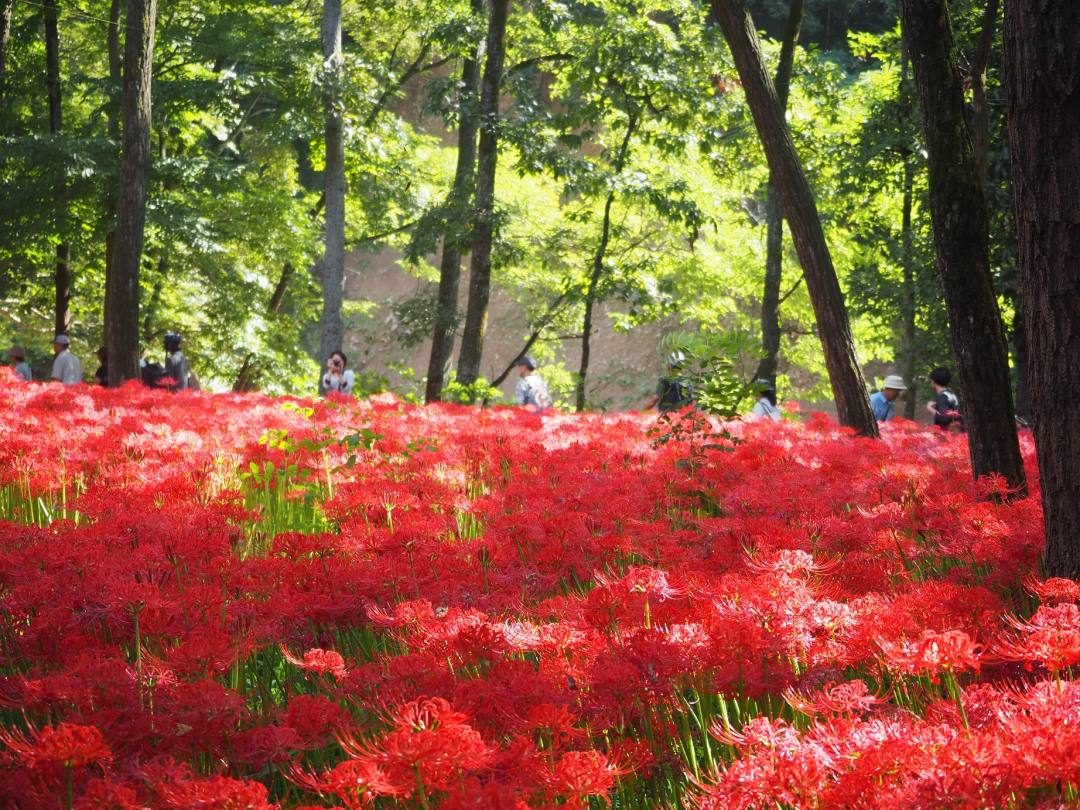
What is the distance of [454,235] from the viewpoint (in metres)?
16.1

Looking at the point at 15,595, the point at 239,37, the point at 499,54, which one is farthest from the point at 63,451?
the point at 239,37

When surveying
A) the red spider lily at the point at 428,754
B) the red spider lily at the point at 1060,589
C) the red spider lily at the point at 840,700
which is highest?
the red spider lily at the point at 1060,589

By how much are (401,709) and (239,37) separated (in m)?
18.3

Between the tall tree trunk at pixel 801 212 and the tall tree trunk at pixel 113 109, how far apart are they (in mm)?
9309

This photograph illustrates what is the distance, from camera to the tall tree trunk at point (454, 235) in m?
16.0

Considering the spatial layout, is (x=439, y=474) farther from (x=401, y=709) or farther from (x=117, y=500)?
(x=401, y=709)

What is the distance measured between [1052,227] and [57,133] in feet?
52.1

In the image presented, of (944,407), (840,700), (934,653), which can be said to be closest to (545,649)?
(840,700)

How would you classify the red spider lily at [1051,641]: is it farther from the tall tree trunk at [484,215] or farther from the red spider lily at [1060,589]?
the tall tree trunk at [484,215]

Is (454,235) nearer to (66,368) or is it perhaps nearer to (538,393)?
(538,393)

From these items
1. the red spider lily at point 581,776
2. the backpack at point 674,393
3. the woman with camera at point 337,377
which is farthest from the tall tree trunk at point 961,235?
the woman with camera at point 337,377

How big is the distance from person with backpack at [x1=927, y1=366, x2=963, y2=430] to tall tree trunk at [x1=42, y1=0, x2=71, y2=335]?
12.4m

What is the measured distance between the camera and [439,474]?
5801 mm

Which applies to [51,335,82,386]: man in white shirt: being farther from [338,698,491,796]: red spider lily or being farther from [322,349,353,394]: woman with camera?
[338,698,491,796]: red spider lily
